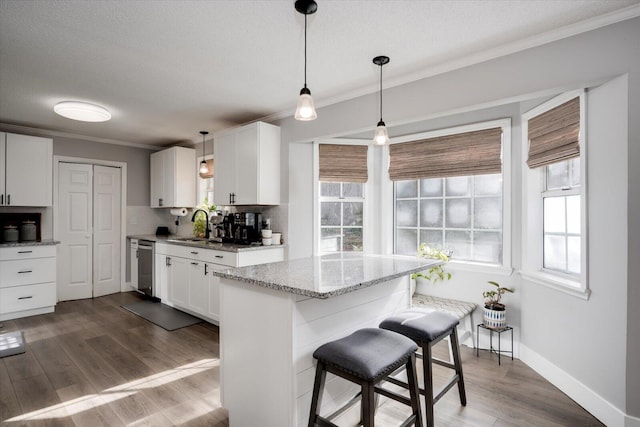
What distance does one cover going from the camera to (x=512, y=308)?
10.1ft

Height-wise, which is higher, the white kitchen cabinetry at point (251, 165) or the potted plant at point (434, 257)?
the white kitchen cabinetry at point (251, 165)

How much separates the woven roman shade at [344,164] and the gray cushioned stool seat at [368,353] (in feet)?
7.87

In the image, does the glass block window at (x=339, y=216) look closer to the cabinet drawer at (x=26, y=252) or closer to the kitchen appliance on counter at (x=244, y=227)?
the kitchen appliance on counter at (x=244, y=227)

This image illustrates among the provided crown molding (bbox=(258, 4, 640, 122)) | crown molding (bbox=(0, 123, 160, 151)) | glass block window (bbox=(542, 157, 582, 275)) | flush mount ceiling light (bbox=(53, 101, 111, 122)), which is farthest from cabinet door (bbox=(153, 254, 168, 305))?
glass block window (bbox=(542, 157, 582, 275))

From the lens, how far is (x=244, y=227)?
4.07m

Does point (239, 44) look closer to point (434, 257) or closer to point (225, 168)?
point (225, 168)

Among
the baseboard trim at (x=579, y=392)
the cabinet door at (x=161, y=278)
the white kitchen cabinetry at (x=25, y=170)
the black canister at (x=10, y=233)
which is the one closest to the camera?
the baseboard trim at (x=579, y=392)

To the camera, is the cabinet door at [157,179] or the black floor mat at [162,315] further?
Result: the cabinet door at [157,179]

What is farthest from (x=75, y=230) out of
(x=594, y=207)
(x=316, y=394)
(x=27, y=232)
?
(x=594, y=207)

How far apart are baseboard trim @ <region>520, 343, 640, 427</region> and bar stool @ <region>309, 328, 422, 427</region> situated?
4.09 feet

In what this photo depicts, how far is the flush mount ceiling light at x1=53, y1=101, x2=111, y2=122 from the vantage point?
11.4ft

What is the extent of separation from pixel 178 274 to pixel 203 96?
2327 mm

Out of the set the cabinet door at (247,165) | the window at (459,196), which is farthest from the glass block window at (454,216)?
the cabinet door at (247,165)

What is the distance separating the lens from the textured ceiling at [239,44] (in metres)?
1.94
